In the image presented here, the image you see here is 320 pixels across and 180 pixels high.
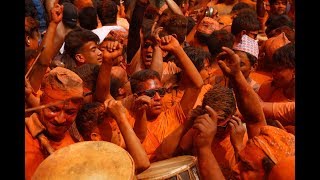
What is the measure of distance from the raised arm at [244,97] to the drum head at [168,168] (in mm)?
537

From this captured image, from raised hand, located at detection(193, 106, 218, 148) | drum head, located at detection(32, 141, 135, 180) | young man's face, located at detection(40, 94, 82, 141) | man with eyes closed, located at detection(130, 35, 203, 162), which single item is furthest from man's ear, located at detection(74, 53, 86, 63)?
drum head, located at detection(32, 141, 135, 180)

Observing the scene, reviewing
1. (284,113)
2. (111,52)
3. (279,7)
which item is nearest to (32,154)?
(111,52)

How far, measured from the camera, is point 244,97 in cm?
562

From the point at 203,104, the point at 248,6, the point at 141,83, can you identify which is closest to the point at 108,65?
the point at 141,83

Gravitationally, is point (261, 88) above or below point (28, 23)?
below

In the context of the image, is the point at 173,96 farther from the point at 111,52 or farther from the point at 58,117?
the point at 58,117

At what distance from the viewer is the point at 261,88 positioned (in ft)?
21.8

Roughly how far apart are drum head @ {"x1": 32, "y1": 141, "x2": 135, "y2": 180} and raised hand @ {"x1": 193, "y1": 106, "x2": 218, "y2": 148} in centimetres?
69

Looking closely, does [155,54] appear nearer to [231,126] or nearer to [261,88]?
[261,88]

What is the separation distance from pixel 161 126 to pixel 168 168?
0.95 meters

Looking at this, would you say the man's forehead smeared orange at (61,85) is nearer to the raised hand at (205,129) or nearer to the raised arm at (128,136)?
the raised arm at (128,136)

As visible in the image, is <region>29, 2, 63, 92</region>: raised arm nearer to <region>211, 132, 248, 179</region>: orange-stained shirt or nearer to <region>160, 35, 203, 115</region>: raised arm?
<region>160, 35, 203, 115</region>: raised arm

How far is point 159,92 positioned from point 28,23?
160cm

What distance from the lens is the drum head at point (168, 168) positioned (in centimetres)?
504
